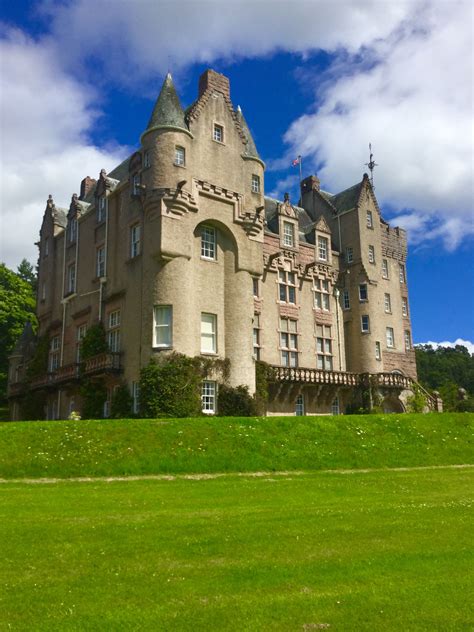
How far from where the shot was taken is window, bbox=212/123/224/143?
126 feet

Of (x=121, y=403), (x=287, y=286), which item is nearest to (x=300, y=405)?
(x=287, y=286)

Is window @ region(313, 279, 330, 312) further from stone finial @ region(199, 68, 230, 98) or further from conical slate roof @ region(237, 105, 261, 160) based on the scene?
stone finial @ region(199, 68, 230, 98)

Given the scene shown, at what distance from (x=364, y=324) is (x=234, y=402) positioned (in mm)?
18364

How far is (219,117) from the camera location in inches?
1524

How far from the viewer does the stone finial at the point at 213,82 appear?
127ft

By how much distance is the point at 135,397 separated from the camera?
33906mm

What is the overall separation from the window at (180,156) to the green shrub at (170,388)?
38.8 ft

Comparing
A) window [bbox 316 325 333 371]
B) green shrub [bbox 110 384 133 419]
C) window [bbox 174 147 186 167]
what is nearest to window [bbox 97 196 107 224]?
window [bbox 174 147 186 167]

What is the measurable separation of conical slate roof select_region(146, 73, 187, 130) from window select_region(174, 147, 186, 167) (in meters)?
1.44

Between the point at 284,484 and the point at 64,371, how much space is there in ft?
77.8

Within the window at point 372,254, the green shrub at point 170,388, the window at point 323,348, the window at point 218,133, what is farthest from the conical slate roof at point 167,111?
the window at point 372,254

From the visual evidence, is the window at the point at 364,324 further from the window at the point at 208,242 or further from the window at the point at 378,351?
the window at the point at 208,242

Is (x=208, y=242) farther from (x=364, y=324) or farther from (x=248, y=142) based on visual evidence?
(x=364, y=324)

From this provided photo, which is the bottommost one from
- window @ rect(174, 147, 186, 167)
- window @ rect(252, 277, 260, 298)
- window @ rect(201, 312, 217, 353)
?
window @ rect(201, 312, 217, 353)
